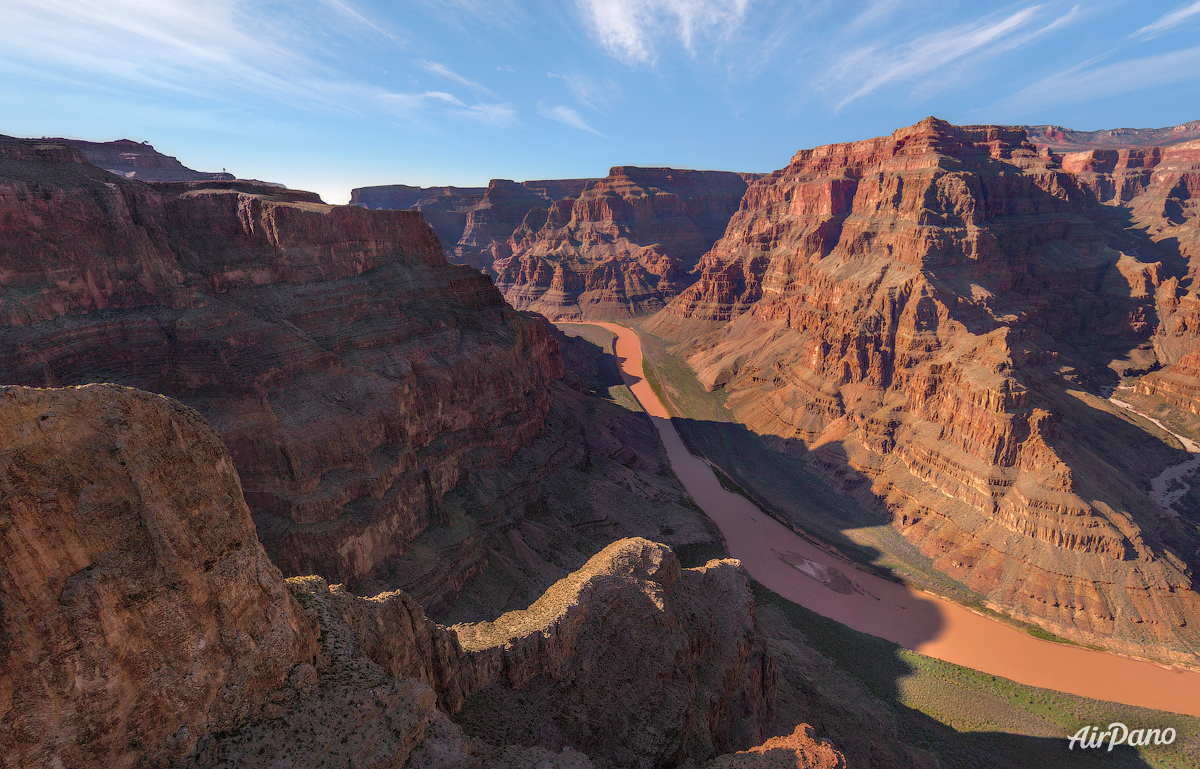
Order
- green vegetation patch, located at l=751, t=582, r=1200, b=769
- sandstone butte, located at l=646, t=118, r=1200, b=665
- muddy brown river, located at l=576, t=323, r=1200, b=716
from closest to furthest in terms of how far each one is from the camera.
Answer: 1. green vegetation patch, located at l=751, t=582, r=1200, b=769
2. muddy brown river, located at l=576, t=323, r=1200, b=716
3. sandstone butte, located at l=646, t=118, r=1200, b=665

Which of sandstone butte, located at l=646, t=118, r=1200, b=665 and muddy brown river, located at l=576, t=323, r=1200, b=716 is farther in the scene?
sandstone butte, located at l=646, t=118, r=1200, b=665

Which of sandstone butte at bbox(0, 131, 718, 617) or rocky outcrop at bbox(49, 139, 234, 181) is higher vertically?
rocky outcrop at bbox(49, 139, 234, 181)

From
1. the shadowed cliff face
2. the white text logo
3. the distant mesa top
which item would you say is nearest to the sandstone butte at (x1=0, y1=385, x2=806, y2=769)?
the shadowed cliff face

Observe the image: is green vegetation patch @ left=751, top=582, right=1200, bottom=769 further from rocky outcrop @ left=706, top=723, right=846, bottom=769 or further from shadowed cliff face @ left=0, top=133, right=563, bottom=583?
shadowed cliff face @ left=0, top=133, right=563, bottom=583

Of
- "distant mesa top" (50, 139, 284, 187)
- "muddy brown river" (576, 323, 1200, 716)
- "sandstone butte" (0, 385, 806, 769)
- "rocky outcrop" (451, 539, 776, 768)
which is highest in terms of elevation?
"distant mesa top" (50, 139, 284, 187)

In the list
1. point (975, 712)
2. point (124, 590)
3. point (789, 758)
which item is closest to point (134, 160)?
point (124, 590)

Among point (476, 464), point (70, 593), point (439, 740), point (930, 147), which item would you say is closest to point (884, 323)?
point (930, 147)

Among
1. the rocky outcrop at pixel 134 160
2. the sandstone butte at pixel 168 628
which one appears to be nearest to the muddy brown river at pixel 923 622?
the sandstone butte at pixel 168 628
